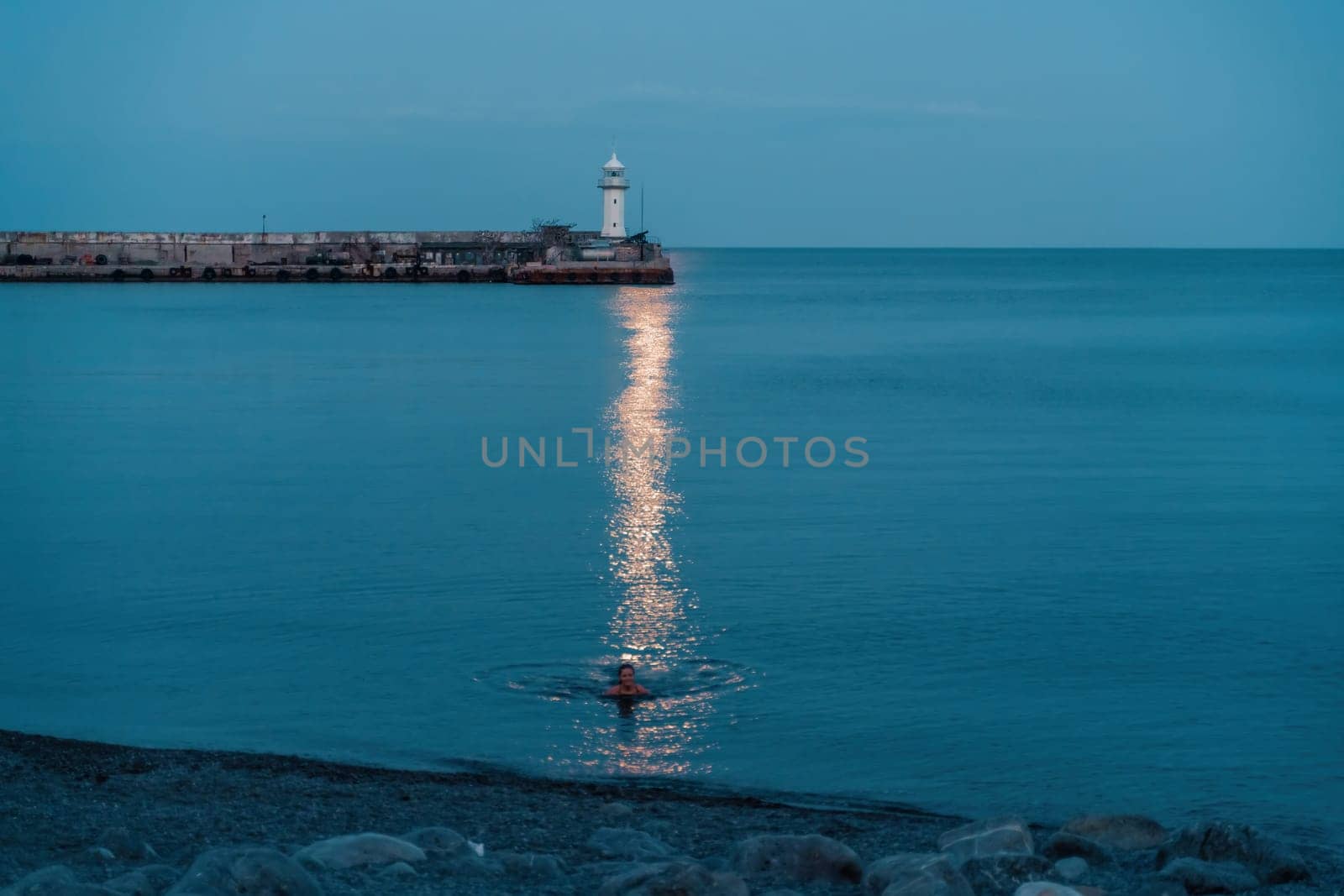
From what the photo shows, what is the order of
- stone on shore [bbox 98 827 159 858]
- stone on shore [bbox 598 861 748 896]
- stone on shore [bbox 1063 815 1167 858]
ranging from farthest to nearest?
stone on shore [bbox 1063 815 1167 858] < stone on shore [bbox 98 827 159 858] < stone on shore [bbox 598 861 748 896]

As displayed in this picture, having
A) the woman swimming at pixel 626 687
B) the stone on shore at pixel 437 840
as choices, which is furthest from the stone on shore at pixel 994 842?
the woman swimming at pixel 626 687

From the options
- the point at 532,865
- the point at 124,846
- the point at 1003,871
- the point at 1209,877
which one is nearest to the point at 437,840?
the point at 532,865

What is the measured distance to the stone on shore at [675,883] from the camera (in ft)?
20.6

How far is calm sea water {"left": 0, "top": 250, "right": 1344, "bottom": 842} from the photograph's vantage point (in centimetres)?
977

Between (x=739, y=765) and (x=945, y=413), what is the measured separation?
20605 millimetres

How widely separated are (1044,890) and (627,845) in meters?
2.06

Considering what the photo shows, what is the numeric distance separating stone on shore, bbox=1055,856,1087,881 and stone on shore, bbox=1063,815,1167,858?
0.47 m

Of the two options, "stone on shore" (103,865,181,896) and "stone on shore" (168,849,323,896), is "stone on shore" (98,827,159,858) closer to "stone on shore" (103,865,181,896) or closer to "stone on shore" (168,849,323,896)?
"stone on shore" (103,865,181,896)

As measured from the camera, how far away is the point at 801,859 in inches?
270

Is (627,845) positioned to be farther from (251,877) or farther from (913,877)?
(251,877)

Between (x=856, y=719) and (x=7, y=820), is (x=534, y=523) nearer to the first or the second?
(x=856, y=719)

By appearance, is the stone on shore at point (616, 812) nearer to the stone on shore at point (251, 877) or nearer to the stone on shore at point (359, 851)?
the stone on shore at point (359, 851)

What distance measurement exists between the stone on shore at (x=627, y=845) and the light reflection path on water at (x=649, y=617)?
1.69m

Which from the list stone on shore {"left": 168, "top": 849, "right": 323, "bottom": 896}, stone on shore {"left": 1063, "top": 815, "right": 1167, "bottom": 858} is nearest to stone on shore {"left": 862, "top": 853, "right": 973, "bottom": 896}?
stone on shore {"left": 1063, "top": 815, "right": 1167, "bottom": 858}
